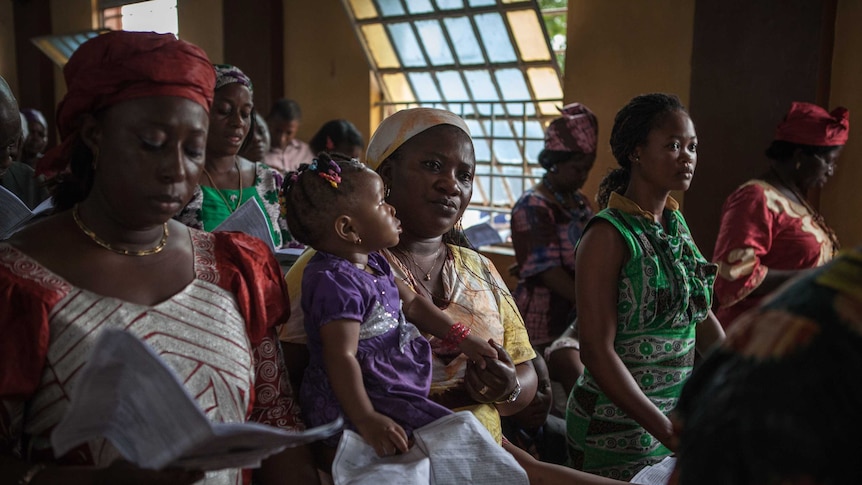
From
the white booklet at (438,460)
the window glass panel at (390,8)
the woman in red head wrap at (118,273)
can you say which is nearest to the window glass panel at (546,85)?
the window glass panel at (390,8)

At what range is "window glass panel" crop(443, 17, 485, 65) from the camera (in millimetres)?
6266

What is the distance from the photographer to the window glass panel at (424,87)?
6.79m

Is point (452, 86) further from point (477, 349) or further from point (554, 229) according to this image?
point (477, 349)

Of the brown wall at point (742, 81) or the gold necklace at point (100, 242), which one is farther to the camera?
the brown wall at point (742, 81)

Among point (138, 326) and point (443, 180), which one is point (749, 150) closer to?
point (443, 180)

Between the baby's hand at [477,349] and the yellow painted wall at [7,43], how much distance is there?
34.2 feet

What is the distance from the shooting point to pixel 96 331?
1.31m

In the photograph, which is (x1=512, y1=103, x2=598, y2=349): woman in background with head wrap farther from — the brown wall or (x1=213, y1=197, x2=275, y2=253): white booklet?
(x1=213, y1=197, x2=275, y2=253): white booklet

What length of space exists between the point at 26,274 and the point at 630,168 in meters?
1.82

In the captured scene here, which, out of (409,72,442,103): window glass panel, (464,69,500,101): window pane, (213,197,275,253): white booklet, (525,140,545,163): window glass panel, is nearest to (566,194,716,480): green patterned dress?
(213,197,275,253): white booklet

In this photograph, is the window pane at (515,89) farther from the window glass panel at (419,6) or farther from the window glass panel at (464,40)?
the window glass panel at (419,6)

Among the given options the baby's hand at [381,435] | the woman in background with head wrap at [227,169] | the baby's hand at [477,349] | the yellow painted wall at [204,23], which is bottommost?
the baby's hand at [381,435]

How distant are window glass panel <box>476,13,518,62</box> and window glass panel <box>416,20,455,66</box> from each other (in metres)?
0.40

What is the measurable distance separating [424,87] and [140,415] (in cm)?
598
